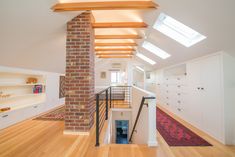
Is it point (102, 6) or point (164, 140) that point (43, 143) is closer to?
point (164, 140)

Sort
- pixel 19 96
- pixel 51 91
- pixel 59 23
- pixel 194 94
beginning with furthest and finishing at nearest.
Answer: pixel 51 91 < pixel 19 96 < pixel 194 94 < pixel 59 23

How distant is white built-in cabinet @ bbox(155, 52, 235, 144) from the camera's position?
7.95ft

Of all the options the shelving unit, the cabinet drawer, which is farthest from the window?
the cabinet drawer

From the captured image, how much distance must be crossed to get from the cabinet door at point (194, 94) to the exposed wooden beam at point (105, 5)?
7.42ft

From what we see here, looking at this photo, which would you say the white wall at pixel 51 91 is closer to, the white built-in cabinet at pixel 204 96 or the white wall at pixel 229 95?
the white built-in cabinet at pixel 204 96

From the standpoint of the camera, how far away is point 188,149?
2172mm

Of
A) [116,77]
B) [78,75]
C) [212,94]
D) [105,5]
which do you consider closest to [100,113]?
[78,75]

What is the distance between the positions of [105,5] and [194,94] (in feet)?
11.1

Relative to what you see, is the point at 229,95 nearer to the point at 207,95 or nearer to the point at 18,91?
the point at 207,95

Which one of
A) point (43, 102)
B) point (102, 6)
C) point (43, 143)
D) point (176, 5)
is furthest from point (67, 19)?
point (43, 102)

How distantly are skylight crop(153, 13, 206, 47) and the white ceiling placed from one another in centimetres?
14

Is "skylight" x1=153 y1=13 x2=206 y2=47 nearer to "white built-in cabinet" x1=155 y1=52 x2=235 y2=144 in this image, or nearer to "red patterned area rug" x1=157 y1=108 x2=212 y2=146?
"white built-in cabinet" x1=155 y1=52 x2=235 y2=144

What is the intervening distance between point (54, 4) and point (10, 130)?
2.84 m

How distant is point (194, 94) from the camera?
336 centimetres
